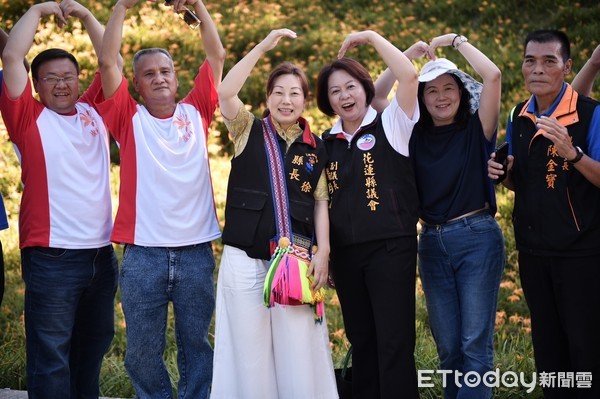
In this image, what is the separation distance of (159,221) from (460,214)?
1.53 m

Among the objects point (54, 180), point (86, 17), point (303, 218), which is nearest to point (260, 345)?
point (303, 218)

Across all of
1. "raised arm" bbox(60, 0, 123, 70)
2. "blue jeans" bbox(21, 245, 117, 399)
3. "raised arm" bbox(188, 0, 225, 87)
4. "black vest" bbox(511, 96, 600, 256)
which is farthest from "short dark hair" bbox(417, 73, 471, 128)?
"blue jeans" bbox(21, 245, 117, 399)

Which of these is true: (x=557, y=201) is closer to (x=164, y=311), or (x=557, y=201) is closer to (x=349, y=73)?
(x=349, y=73)

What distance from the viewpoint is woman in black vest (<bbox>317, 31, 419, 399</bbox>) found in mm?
3842

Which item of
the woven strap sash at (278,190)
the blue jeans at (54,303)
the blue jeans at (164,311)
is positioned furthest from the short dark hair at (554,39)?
the blue jeans at (54,303)

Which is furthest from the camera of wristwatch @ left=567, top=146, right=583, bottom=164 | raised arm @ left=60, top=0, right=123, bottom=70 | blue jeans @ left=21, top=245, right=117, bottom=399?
raised arm @ left=60, top=0, right=123, bottom=70

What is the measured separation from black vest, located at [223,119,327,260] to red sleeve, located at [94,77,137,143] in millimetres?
599

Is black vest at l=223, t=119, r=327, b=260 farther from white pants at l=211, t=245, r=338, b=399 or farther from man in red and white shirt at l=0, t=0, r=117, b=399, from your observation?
man in red and white shirt at l=0, t=0, r=117, b=399

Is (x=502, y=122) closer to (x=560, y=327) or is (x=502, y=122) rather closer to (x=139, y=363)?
(x=560, y=327)

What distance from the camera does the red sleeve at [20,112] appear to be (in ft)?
12.6

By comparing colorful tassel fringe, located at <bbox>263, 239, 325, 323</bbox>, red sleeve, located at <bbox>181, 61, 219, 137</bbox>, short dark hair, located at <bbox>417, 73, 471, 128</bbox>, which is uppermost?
red sleeve, located at <bbox>181, 61, 219, 137</bbox>

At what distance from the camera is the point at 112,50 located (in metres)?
3.84

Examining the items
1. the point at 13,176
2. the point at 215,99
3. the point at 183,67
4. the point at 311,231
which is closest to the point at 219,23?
the point at 183,67

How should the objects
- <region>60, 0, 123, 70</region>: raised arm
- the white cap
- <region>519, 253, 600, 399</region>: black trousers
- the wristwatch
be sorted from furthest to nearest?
1. <region>60, 0, 123, 70</region>: raised arm
2. the white cap
3. <region>519, 253, 600, 399</region>: black trousers
4. the wristwatch
